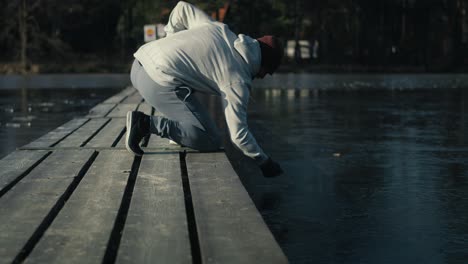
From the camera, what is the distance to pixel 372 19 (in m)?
63.9

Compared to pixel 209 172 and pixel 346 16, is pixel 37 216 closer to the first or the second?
pixel 209 172

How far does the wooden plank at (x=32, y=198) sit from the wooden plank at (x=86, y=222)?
0.08 metres

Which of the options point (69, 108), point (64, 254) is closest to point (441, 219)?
point (64, 254)

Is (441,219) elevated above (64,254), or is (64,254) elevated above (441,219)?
(64,254)

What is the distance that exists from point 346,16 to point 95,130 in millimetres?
56462

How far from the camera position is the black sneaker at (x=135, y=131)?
254 inches

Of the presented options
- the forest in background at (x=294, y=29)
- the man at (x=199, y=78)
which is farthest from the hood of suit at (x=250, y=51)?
the forest in background at (x=294, y=29)

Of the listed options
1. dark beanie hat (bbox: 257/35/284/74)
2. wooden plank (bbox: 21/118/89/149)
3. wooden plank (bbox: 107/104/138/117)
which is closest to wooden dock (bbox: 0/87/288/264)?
wooden plank (bbox: 21/118/89/149)

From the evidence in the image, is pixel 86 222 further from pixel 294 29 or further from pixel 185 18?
pixel 294 29

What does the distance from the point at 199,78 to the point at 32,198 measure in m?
2.14

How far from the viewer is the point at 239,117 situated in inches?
229

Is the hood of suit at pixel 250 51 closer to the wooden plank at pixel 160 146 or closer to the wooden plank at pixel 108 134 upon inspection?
the wooden plank at pixel 160 146

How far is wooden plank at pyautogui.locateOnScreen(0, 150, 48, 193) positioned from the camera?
5.25 m

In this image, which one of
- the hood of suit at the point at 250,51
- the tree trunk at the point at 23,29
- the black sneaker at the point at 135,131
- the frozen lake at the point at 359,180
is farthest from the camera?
the tree trunk at the point at 23,29
